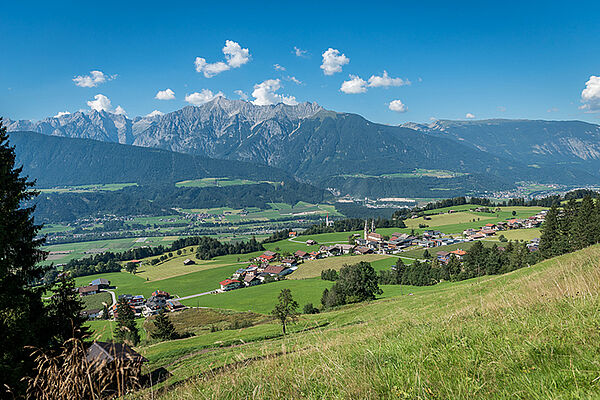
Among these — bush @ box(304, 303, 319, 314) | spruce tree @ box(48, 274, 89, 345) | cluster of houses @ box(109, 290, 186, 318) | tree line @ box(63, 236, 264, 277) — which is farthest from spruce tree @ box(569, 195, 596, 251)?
tree line @ box(63, 236, 264, 277)

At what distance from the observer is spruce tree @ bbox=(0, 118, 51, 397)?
32.5 feet

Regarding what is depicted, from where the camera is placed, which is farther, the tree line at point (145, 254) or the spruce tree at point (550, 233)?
the tree line at point (145, 254)

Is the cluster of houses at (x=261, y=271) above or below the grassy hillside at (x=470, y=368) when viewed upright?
below

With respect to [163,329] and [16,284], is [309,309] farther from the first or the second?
[16,284]

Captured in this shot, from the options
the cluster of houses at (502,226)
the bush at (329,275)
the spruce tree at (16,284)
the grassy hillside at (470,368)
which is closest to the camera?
the grassy hillside at (470,368)

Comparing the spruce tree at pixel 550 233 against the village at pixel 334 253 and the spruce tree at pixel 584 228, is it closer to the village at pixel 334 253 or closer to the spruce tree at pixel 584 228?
the spruce tree at pixel 584 228

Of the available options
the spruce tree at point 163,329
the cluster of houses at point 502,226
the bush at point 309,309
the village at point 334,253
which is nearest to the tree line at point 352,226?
the village at point 334,253

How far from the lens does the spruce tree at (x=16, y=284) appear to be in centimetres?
990

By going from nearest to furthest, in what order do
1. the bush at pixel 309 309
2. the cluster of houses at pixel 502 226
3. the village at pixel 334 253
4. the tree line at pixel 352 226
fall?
the bush at pixel 309 309
the village at pixel 334 253
the cluster of houses at pixel 502 226
the tree line at pixel 352 226

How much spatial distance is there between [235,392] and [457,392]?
86.6 inches

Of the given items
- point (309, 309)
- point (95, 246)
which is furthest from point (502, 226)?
point (95, 246)

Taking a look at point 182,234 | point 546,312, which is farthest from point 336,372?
point 182,234

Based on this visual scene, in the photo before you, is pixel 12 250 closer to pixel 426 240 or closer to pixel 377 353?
pixel 377 353

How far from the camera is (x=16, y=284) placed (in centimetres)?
1229
